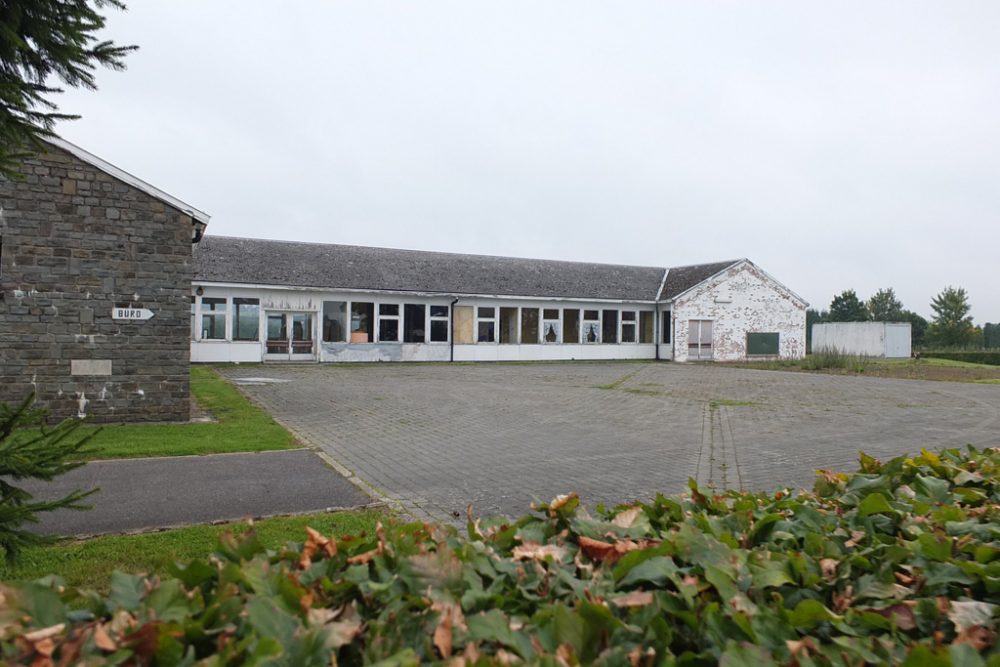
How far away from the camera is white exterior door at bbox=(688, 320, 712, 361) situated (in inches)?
1462

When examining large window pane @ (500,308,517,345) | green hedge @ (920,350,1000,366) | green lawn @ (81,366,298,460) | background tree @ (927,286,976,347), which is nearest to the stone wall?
green lawn @ (81,366,298,460)

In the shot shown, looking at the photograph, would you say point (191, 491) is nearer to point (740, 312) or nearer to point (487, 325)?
point (487, 325)

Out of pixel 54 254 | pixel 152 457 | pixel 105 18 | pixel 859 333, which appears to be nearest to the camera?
pixel 105 18

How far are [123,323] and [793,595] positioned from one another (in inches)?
468

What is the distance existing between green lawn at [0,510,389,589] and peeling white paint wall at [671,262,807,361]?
32822 mm

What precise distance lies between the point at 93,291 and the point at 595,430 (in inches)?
342

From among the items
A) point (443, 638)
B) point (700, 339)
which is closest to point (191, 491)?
point (443, 638)

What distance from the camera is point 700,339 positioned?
37.3 meters

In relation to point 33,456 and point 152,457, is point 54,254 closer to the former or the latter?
point 152,457

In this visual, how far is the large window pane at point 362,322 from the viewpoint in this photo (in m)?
31.4

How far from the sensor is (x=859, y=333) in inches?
1777

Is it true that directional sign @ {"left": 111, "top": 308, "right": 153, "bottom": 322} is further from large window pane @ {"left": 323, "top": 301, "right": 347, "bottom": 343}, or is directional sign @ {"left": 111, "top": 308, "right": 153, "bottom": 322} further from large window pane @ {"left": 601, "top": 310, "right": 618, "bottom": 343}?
large window pane @ {"left": 601, "top": 310, "right": 618, "bottom": 343}

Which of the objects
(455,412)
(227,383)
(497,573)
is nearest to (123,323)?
(455,412)

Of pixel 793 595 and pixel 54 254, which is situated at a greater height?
pixel 54 254
